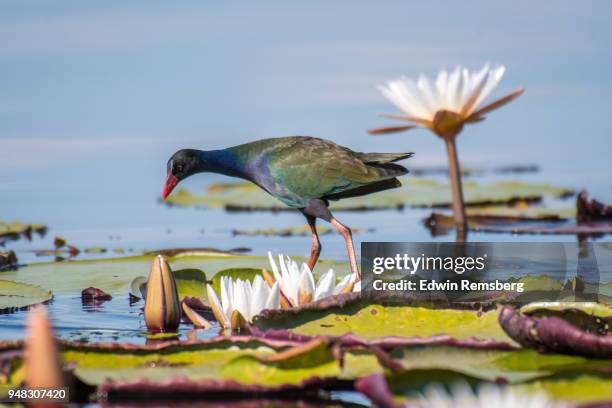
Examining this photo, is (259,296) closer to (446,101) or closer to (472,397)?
(472,397)

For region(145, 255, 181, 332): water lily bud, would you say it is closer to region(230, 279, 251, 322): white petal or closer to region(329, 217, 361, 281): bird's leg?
region(230, 279, 251, 322): white petal

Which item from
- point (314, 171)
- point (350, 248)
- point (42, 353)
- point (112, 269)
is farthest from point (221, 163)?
point (42, 353)

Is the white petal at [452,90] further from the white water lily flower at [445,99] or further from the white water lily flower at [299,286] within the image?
the white water lily flower at [299,286]

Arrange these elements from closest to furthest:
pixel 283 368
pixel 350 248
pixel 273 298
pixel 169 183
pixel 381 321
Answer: pixel 283 368 → pixel 381 321 → pixel 273 298 → pixel 350 248 → pixel 169 183

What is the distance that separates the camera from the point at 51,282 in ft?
15.8

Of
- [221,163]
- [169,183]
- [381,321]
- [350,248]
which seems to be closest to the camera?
[381,321]

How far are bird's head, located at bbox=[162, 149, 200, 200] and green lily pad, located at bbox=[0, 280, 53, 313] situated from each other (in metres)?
1.15

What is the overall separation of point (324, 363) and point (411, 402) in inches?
13.4

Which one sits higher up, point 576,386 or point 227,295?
point 227,295

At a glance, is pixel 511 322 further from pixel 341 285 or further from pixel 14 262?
pixel 14 262

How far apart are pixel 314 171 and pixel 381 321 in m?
1.80

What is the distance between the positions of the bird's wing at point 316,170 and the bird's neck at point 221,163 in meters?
0.34

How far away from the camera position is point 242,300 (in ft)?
10.9

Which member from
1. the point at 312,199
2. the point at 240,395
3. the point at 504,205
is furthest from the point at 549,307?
the point at 504,205
